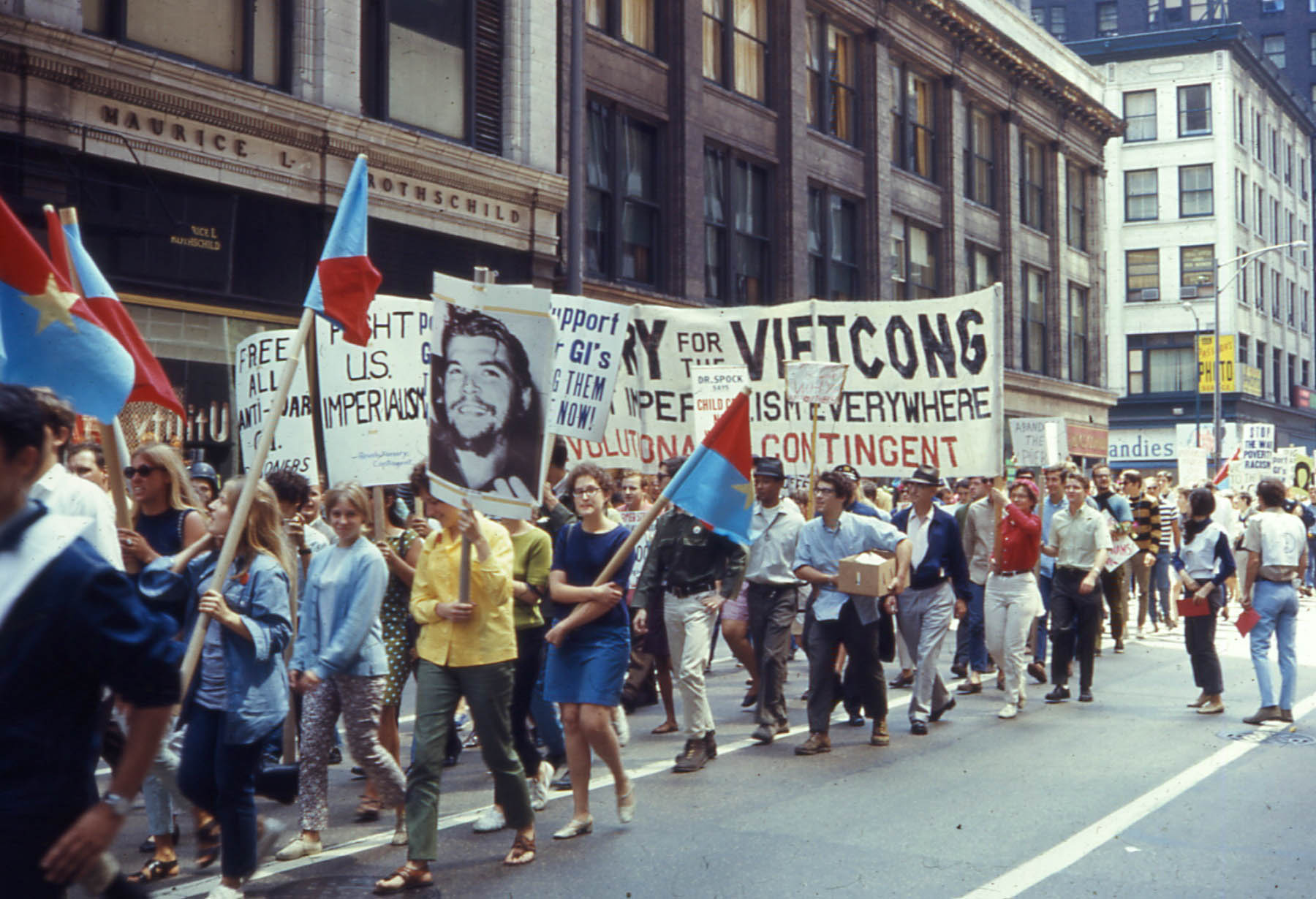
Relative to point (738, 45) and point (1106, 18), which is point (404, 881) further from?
point (1106, 18)

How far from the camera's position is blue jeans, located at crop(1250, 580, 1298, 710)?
1124 centimetres

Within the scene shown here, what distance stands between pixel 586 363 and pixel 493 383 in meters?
3.81

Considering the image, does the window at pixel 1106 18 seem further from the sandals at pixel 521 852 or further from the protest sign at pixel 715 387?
the sandals at pixel 521 852

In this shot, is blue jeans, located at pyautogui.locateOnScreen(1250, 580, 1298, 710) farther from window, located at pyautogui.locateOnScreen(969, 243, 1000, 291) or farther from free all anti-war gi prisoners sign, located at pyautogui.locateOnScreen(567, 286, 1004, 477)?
window, located at pyautogui.locateOnScreen(969, 243, 1000, 291)

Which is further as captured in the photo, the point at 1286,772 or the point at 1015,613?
the point at 1015,613

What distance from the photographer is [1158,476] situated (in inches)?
934

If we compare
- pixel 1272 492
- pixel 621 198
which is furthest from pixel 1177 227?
pixel 1272 492

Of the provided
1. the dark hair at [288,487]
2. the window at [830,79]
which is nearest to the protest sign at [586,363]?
the dark hair at [288,487]

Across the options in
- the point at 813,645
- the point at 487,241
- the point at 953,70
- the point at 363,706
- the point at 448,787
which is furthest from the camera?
the point at 953,70

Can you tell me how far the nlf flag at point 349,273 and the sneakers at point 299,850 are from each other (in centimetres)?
243

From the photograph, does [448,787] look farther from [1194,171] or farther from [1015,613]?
[1194,171]

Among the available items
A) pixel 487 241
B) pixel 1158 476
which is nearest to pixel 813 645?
pixel 487 241

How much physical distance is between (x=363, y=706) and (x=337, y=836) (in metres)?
0.80

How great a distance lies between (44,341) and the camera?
5.52 metres
